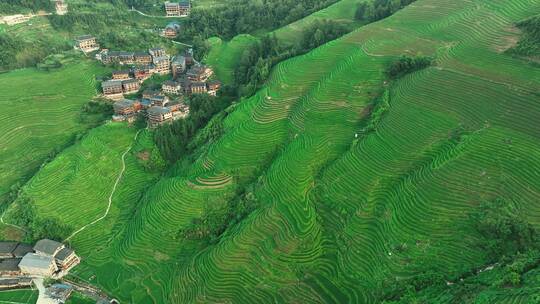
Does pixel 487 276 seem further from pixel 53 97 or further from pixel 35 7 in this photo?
pixel 35 7

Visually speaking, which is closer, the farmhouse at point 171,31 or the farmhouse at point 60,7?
the farmhouse at point 171,31

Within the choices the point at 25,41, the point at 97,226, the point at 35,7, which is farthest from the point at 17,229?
the point at 35,7

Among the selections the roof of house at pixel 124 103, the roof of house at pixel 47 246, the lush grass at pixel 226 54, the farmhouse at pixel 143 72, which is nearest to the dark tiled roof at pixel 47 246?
the roof of house at pixel 47 246

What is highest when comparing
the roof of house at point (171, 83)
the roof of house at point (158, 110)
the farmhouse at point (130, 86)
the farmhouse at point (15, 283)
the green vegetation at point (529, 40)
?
the green vegetation at point (529, 40)

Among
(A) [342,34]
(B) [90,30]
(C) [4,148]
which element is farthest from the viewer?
(B) [90,30]

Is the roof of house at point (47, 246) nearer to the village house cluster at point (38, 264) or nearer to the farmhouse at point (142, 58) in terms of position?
the village house cluster at point (38, 264)

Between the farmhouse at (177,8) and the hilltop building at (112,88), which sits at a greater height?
the farmhouse at (177,8)

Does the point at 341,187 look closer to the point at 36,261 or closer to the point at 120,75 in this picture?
the point at 36,261

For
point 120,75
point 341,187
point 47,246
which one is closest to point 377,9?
point 120,75
